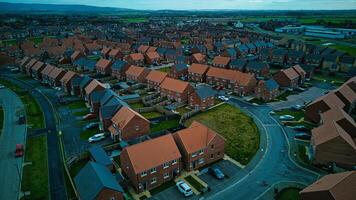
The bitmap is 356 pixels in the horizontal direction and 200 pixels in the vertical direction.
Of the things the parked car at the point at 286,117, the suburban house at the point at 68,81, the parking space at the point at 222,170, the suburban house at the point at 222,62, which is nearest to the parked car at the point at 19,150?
the parking space at the point at 222,170

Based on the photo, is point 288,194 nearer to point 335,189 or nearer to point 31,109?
point 335,189

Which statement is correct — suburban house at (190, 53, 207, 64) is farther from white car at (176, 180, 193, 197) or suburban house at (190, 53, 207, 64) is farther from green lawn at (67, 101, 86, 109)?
white car at (176, 180, 193, 197)

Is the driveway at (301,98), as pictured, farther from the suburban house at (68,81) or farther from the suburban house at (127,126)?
the suburban house at (68,81)

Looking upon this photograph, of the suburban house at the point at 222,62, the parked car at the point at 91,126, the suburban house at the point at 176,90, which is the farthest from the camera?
the suburban house at the point at 222,62

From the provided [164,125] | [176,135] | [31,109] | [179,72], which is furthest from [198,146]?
[179,72]

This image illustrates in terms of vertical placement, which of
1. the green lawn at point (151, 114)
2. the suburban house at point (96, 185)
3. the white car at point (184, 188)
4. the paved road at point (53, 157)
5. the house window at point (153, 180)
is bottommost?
the green lawn at point (151, 114)

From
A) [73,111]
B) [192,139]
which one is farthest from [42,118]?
[192,139]

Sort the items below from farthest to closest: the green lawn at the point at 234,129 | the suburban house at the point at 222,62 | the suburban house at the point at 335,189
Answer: the suburban house at the point at 222,62
the green lawn at the point at 234,129
the suburban house at the point at 335,189
